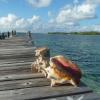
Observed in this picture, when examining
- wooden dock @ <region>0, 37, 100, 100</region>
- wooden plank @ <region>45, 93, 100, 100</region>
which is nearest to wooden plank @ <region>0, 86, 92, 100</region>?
wooden dock @ <region>0, 37, 100, 100</region>

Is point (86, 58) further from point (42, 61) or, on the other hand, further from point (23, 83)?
point (23, 83)

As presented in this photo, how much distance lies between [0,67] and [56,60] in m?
3.70

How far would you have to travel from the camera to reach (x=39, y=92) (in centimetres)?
677

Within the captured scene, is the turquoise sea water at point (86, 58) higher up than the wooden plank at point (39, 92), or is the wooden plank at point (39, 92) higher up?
the wooden plank at point (39, 92)

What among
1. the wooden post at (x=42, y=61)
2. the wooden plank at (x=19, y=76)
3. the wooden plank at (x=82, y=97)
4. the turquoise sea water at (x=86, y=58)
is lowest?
the turquoise sea water at (x=86, y=58)

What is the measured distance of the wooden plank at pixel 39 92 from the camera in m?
6.45

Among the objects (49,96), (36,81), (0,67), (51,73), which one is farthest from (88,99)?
(0,67)

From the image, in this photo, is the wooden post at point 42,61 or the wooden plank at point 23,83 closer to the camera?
the wooden plank at point 23,83

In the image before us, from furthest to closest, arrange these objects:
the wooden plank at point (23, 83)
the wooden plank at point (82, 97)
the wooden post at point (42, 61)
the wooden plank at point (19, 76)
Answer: the wooden post at point (42, 61)
the wooden plank at point (19, 76)
the wooden plank at point (23, 83)
the wooden plank at point (82, 97)

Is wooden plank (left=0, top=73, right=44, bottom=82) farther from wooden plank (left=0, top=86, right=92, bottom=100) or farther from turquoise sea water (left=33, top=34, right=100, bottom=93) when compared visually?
turquoise sea water (left=33, top=34, right=100, bottom=93)

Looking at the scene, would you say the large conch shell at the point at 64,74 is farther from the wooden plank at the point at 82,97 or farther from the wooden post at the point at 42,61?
the wooden post at the point at 42,61

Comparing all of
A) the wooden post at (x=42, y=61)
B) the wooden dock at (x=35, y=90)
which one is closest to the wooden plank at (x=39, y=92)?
the wooden dock at (x=35, y=90)

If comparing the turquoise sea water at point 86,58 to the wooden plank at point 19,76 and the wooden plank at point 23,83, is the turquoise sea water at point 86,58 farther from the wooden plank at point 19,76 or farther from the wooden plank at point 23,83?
the wooden plank at point 23,83

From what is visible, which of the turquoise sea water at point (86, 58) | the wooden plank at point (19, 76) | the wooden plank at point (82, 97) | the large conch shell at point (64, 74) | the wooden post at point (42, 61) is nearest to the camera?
the wooden plank at point (82, 97)
